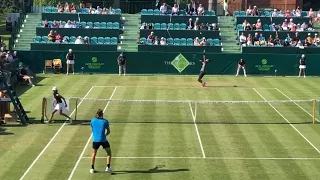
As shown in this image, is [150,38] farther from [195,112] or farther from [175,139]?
[175,139]

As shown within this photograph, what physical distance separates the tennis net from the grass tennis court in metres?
0.04

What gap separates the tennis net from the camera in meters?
31.3

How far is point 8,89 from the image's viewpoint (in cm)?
3016

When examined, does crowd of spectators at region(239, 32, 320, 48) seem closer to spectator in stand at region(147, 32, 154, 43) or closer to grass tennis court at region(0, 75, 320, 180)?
spectator in stand at region(147, 32, 154, 43)

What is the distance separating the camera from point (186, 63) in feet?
169

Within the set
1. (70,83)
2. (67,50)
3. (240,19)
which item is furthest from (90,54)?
(240,19)

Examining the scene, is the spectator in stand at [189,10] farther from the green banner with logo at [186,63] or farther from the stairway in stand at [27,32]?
the stairway in stand at [27,32]

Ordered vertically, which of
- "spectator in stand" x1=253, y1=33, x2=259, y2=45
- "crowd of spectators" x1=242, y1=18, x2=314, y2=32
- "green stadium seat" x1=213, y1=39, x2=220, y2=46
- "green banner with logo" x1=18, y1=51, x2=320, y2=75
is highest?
"crowd of spectators" x1=242, y1=18, x2=314, y2=32

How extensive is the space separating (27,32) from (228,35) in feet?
51.9

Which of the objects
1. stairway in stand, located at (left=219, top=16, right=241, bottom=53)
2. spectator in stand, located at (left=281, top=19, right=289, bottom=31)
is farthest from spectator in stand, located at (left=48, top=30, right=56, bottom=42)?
spectator in stand, located at (left=281, top=19, right=289, bottom=31)

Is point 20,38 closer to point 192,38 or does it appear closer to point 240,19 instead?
point 192,38

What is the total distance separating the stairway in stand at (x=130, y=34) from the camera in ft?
180

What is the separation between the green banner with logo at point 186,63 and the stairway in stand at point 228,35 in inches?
→ 126

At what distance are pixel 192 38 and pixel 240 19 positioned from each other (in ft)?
17.8
